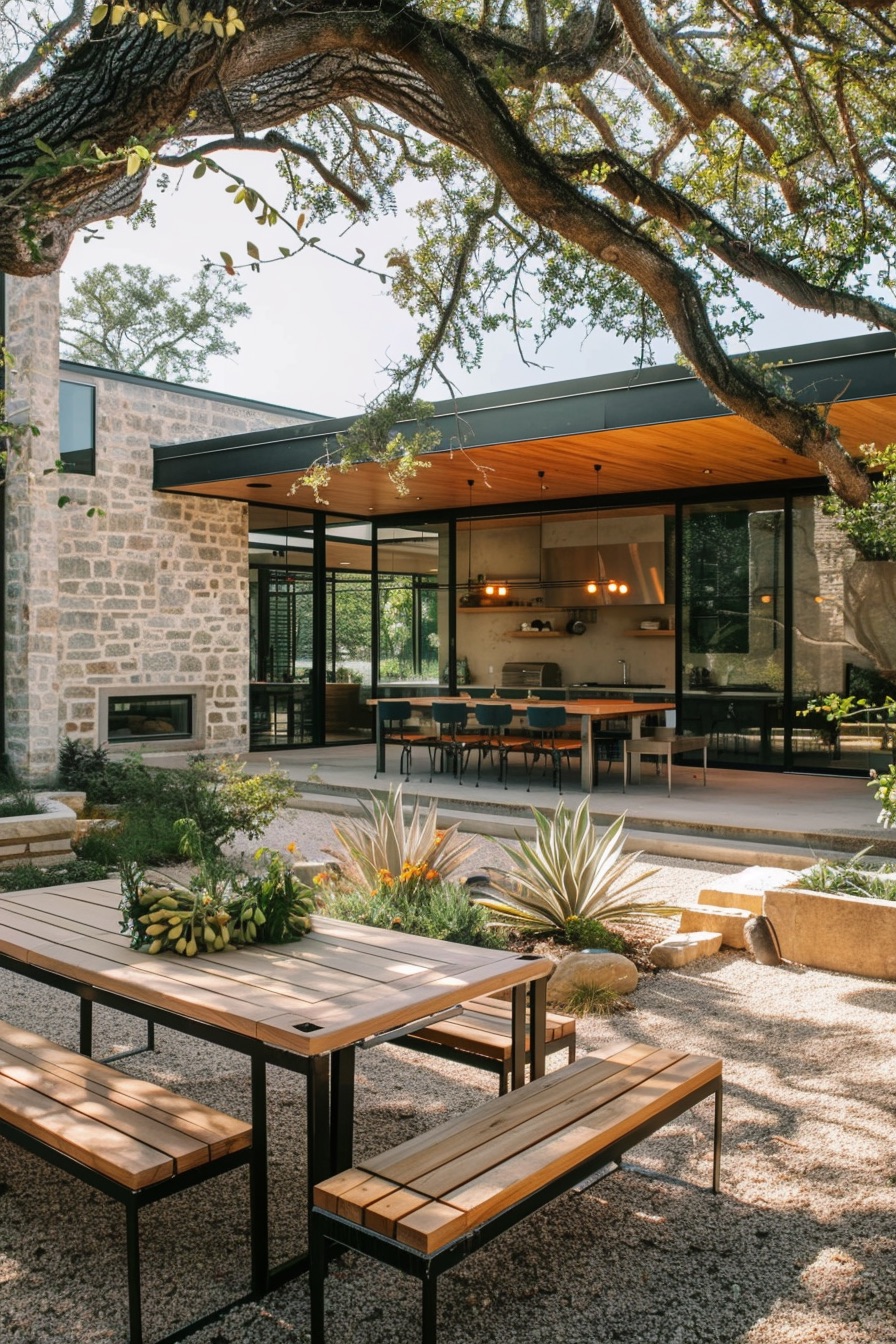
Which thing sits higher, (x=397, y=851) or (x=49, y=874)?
(x=397, y=851)

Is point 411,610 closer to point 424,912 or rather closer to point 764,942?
point 764,942

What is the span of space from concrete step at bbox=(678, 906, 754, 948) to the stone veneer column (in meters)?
6.61

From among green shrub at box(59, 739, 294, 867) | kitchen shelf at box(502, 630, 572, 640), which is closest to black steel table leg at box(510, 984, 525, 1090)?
green shrub at box(59, 739, 294, 867)

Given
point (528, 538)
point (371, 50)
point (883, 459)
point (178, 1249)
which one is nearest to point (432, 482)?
point (528, 538)

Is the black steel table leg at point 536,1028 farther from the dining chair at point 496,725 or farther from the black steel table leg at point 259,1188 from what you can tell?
the dining chair at point 496,725

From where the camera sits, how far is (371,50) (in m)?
3.71

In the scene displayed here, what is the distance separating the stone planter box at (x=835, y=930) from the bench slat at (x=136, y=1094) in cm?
310

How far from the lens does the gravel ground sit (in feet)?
7.41

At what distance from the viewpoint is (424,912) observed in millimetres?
4664

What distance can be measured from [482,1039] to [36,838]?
4519 mm

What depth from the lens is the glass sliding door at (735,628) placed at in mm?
11547

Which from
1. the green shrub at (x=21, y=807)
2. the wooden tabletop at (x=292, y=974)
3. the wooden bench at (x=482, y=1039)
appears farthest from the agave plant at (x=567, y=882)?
the green shrub at (x=21, y=807)

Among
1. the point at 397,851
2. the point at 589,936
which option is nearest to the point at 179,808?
the point at 397,851

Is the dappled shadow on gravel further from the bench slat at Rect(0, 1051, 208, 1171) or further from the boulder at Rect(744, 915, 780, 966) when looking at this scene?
the boulder at Rect(744, 915, 780, 966)
